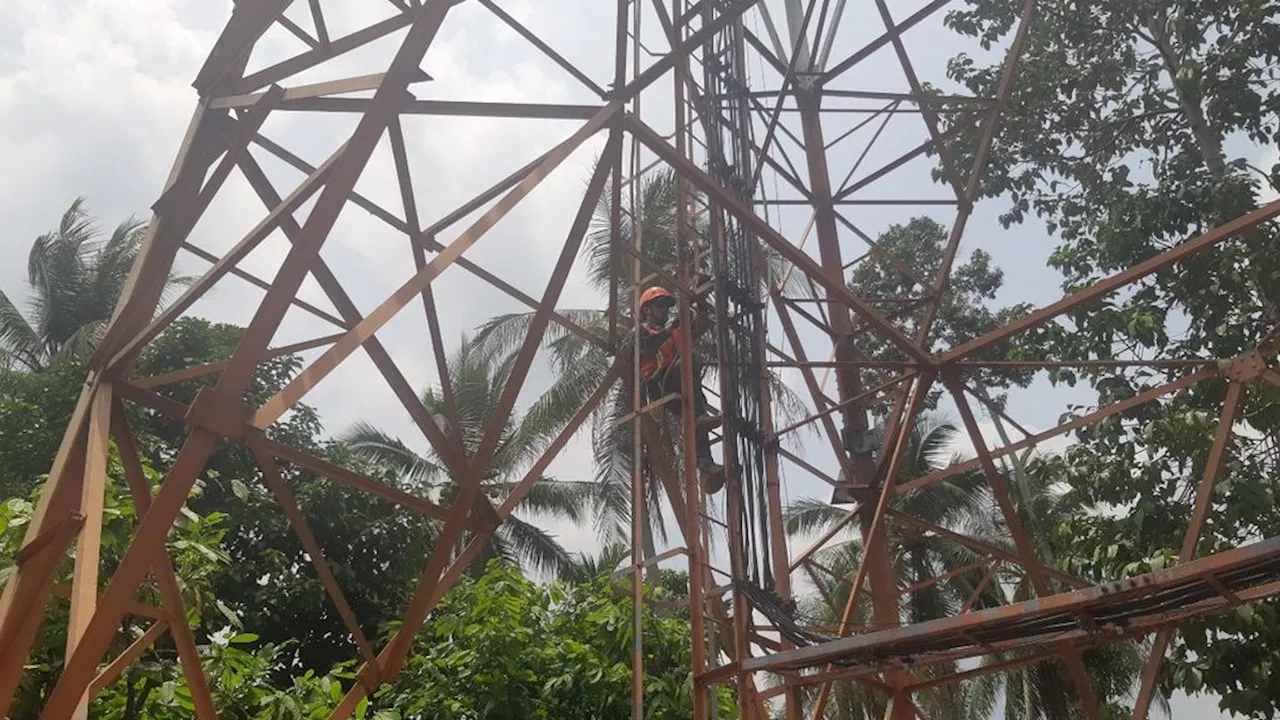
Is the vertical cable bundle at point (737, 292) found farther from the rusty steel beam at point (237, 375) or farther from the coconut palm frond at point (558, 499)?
the coconut palm frond at point (558, 499)

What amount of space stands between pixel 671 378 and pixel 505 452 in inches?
639

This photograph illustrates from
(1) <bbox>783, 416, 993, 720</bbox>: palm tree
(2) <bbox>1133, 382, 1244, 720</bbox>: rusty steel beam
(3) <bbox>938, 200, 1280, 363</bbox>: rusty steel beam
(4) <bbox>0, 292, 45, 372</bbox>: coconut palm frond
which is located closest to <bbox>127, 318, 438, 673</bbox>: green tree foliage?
(4) <bbox>0, 292, 45, 372</bbox>: coconut palm frond

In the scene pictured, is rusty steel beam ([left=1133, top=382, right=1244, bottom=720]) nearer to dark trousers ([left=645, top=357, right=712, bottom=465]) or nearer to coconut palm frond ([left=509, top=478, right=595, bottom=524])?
dark trousers ([left=645, top=357, right=712, bottom=465])

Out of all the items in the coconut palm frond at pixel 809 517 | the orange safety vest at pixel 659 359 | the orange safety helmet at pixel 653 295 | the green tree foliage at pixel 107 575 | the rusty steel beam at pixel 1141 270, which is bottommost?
the green tree foliage at pixel 107 575

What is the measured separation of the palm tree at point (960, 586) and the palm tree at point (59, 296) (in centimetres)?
1642

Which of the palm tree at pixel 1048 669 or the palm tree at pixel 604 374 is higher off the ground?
the palm tree at pixel 604 374

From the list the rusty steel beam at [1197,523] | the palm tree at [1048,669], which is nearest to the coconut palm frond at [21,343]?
the palm tree at [1048,669]

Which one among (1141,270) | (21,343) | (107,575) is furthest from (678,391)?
(21,343)

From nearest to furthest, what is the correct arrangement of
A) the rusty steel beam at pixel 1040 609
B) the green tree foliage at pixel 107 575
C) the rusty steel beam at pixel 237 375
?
1. the rusty steel beam at pixel 237 375
2. the rusty steel beam at pixel 1040 609
3. the green tree foliage at pixel 107 575

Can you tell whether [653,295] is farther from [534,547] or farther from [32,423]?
[534,547]

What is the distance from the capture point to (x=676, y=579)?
2152 centimetres

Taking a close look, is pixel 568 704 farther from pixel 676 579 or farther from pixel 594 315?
pixel 594 315

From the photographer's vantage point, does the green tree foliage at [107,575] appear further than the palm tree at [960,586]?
No

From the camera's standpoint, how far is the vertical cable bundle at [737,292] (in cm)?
866
